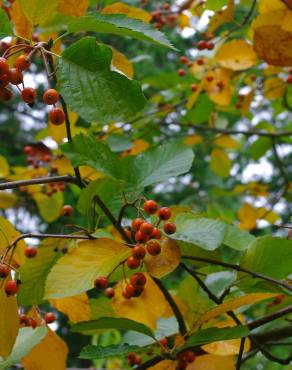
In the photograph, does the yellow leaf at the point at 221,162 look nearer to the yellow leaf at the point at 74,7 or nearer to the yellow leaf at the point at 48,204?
the yellow leaf at the point at 48,204

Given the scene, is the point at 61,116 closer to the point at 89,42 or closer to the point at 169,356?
the point at 89,42

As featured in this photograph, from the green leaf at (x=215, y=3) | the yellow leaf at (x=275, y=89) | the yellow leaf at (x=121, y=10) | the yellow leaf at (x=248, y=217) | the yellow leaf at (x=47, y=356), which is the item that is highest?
the green leaf at (x=215, y=3)

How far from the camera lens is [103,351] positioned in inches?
40.1

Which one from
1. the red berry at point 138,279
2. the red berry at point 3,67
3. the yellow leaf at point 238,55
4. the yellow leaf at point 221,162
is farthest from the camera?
the yellow leaf at point 221,162

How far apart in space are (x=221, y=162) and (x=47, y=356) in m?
2.07

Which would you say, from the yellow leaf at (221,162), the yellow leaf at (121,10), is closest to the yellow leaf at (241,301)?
the yellow leaf at (121,10)

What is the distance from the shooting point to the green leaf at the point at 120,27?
2.82 ft

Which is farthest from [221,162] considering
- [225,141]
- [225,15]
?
[225,15]

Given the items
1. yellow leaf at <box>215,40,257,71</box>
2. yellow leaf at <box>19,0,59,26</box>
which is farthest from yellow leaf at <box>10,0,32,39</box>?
yellow leaf at <box>215,40,257,71</box>

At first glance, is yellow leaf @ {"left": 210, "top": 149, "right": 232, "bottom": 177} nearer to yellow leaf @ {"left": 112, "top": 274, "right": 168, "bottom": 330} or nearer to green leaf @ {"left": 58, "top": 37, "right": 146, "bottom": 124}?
yellow leaf @ {"left": 112, "top": 274, "right": 168, "bottom": 330}

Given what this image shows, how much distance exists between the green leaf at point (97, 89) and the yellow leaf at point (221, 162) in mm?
2166

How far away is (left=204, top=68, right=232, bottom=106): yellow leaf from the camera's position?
2.03 meters

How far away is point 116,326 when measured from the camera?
1.02 metres

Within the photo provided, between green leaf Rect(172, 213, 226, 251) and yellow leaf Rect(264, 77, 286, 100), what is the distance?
1353mm
